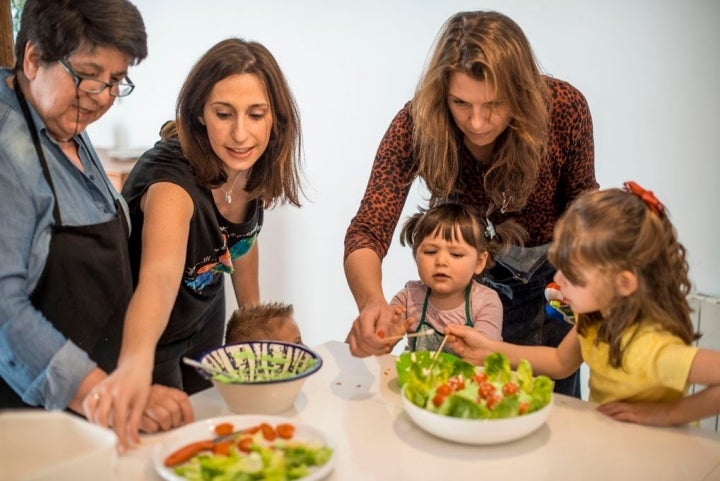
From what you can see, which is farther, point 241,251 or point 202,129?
point 241,251

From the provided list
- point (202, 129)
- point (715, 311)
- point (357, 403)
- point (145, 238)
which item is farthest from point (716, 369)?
point (715, 311)

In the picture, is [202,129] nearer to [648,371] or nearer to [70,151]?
[70,151]

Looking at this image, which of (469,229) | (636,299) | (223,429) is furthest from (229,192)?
(636,299)

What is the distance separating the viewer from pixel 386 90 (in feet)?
11.0

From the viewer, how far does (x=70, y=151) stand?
1.65 metres

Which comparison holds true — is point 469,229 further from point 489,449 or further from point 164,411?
point 164,411

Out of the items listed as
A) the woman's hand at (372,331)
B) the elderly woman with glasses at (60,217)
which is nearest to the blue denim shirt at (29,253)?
the elderly woman with glasses at (60,217)

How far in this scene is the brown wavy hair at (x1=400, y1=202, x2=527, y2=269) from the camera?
2.00 metres

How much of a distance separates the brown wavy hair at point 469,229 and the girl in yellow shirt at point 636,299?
0.51 meters

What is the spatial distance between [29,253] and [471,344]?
0.88 metres

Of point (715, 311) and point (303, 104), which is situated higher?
point (303, 104)

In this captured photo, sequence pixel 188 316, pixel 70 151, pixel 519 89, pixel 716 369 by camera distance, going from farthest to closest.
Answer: pixel 188 316, pixel 519 89, pixel 70 151, pixel 716 369

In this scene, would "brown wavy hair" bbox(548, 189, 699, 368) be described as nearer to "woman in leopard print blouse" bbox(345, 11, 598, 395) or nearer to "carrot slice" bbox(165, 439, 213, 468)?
"woman in leopard print blouse" bbox(345, 11, 598, 395)

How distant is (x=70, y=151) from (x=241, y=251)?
557 millimetres
